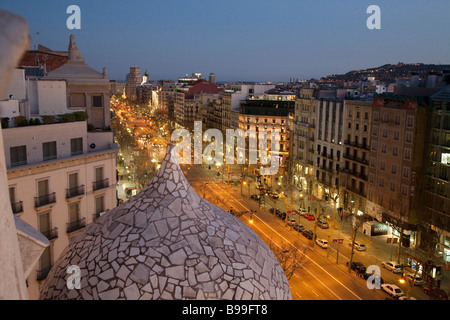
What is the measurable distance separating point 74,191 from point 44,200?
6.85 ft

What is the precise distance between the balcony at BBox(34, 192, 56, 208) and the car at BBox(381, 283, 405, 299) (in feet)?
74.5

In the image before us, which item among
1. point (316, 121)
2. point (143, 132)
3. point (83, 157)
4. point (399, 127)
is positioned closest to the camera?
point (83, 157)

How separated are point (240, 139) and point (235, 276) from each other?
7761cm

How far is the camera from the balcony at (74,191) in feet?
84.8

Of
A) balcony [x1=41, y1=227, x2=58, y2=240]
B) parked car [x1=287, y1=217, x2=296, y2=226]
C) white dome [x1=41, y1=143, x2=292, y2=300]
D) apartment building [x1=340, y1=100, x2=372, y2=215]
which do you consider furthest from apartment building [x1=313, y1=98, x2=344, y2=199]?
white dome [x1=41, y1=143, x2=292, y2=300]

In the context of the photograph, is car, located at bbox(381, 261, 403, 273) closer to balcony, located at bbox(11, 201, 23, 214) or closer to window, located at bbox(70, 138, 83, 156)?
window, located at bbox(70, 138, 83, 156)

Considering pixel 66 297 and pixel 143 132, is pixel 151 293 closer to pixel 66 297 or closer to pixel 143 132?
pixel 66 297

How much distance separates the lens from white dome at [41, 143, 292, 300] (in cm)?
889

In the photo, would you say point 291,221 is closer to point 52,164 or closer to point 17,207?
point 52,164

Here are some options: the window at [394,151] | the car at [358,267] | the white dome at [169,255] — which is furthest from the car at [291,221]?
the white dome at [169,255]

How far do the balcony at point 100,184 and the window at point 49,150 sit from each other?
3315 mm
